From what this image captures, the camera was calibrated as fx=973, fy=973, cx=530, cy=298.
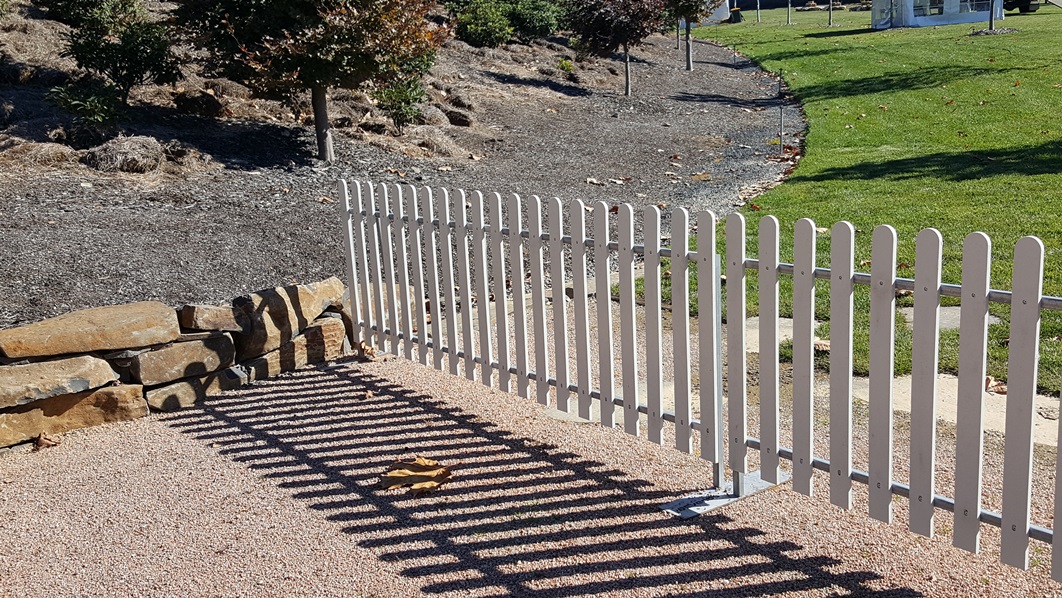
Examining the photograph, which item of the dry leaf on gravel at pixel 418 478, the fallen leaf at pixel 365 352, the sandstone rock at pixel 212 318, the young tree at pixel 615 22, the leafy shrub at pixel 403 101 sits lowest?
the dry leaf on gravel at pixel 418 478

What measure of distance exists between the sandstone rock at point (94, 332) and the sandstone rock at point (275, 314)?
50 cm

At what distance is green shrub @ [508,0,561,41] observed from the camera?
24797mm

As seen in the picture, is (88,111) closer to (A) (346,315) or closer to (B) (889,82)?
(A) (346,315)

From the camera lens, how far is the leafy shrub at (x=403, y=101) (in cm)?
1319

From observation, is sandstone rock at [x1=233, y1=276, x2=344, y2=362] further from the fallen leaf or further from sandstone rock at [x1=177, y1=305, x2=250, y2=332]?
the fallen leaf

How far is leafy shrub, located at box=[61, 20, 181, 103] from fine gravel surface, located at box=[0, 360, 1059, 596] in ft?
24.1

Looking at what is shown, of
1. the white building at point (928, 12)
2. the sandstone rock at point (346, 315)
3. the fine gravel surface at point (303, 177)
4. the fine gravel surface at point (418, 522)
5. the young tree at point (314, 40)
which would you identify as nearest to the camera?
the fine gravel surface at point (418, 522)

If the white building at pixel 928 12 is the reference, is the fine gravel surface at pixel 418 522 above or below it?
below

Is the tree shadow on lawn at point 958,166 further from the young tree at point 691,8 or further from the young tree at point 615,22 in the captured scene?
the young tree at point 691,8

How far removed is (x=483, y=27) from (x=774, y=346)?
19730mm

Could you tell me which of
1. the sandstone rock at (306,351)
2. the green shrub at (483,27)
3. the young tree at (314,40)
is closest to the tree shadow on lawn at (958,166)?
the young tree at (314,40)

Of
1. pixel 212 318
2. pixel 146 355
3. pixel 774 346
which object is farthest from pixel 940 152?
pixel 146 355

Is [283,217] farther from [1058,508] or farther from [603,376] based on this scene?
[1058,508]

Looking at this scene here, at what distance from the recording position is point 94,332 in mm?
5734
